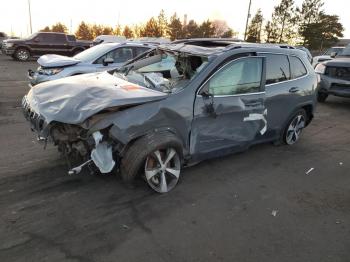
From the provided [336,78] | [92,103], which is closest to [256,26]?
[336,78]

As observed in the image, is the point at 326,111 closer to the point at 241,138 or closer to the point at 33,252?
the point at 241,138

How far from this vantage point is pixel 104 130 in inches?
151

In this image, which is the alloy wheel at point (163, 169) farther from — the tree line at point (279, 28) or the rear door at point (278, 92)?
the tree line at point (279, 28)

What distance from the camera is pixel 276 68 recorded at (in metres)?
5.64

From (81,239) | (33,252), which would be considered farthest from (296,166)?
(33,252)

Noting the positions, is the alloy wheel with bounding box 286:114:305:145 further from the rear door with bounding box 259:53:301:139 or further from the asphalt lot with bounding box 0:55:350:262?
the asphalt lot with bounding box 0:55:350:262

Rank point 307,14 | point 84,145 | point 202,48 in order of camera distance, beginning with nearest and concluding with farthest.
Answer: point 84,145 → point 202,48 → point 307,14

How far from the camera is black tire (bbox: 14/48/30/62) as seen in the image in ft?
72.5

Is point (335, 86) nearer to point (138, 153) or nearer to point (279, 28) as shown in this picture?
point (138, 153)

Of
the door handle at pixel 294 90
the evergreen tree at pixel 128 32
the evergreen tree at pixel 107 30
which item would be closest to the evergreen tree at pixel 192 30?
the evergreen tree at pixel 128 32

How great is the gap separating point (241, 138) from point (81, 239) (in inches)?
109

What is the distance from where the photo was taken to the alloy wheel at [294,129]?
6.37 meters

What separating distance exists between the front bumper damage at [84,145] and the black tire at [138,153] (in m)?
0.16

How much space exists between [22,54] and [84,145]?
20.9 meters
